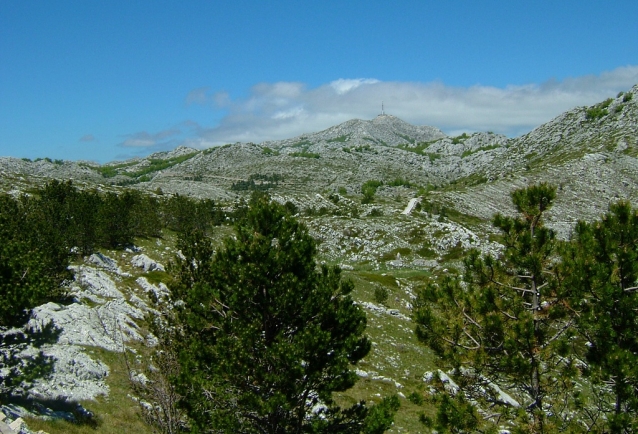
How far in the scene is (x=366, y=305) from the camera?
48.5m

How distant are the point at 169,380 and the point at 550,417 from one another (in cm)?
1046

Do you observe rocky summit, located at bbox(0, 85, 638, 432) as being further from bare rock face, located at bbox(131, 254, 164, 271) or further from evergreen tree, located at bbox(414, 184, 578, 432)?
evergreen tree, located at bbox(414, 184, 578, 432)

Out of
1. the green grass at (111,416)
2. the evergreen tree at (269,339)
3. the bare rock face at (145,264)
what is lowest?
the green grass at (111,416)

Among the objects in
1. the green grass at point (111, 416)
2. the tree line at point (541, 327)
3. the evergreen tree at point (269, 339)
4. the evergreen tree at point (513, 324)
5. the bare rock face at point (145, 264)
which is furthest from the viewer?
the bare rock face at point (145, 264)

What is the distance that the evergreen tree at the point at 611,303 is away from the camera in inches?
399

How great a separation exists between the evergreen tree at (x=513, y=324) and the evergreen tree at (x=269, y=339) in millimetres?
2908

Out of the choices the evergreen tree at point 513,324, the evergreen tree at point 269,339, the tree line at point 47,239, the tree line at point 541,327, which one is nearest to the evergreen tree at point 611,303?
the tree line at point 541,327

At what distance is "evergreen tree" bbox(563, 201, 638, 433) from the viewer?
10.1m

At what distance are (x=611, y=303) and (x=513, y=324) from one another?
230cm

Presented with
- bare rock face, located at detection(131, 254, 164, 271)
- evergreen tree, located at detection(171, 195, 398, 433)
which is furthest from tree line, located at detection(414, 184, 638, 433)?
bare rock face, located at detection(131, 254, 164, 271)

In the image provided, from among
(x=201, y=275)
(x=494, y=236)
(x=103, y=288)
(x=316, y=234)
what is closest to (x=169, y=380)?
(x=201, y=275)

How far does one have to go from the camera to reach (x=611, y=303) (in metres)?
10.8

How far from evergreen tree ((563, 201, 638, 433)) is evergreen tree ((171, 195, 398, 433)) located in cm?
623

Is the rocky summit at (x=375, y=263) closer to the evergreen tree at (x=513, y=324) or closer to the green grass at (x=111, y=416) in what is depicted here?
the green grass at (x=111, y=416)
